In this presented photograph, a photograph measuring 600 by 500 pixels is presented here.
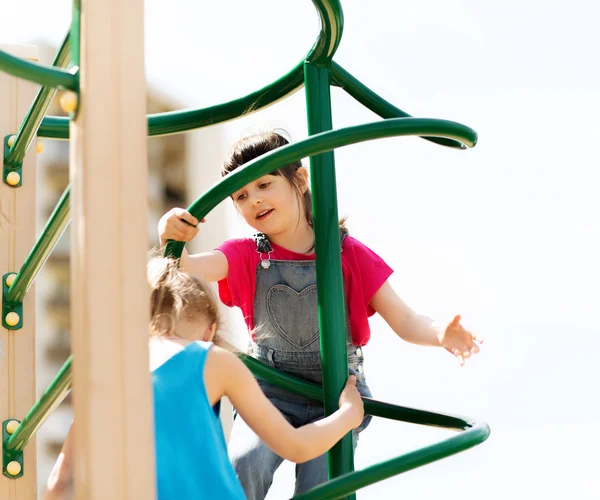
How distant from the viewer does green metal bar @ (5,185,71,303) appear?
57.2 inches

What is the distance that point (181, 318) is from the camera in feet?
4.42

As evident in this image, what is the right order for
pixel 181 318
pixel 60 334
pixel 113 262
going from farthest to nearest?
pixel 60 334, pixel 181 318, pixel 113 262

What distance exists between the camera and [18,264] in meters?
1.98

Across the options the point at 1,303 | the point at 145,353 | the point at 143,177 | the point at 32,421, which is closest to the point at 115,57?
the point at 143,177

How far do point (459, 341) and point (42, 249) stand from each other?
761 millimetres

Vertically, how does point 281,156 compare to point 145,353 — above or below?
above

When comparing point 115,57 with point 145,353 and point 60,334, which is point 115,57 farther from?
point 60,334

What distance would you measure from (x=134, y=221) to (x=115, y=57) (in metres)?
0.19

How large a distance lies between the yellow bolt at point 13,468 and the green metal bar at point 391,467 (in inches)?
31.2

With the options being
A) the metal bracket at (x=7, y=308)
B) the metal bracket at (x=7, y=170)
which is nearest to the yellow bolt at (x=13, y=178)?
the metal bracket at (x=7, y=170)

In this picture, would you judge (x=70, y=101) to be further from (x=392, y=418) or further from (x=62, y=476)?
(x=392, y=418)

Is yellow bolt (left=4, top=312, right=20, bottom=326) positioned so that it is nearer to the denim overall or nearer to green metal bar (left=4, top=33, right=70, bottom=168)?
green metal bar (left=4, top=33, right=70, bottom=168)

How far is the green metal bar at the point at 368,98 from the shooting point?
1.61 m

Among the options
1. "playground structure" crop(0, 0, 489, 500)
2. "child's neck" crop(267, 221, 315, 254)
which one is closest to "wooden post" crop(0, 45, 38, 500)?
"playground structure" crop(0, 0, 489, 500)
